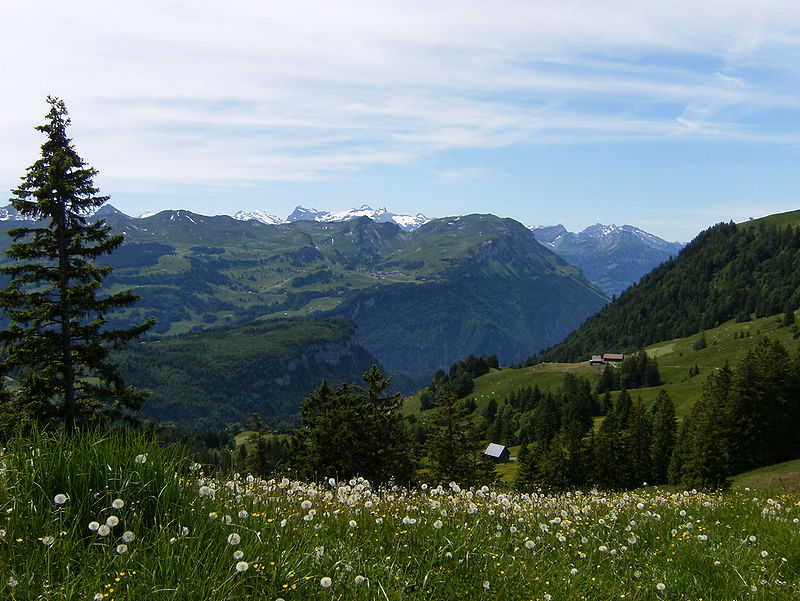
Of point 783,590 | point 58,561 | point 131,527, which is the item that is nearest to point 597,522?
point 783,590

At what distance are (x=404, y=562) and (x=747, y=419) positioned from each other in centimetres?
7869

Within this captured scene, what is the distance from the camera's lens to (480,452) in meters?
65.9

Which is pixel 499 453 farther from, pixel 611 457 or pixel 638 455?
pixel 611 457

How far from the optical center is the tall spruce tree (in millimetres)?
25859

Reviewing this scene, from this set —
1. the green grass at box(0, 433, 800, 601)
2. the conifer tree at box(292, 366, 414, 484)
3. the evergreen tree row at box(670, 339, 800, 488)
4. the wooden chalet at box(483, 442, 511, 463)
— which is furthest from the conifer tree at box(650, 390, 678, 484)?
the green grass at box(0, 433, 800, 601)

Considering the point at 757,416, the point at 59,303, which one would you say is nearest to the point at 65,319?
the point at 59,303

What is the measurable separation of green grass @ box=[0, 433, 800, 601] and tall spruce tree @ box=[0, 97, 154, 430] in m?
22.8

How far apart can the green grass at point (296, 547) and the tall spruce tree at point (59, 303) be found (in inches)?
897

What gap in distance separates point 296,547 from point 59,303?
2637 centimetres

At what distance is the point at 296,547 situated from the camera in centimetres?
543

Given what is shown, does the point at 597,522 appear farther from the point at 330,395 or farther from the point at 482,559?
the point at 330,395

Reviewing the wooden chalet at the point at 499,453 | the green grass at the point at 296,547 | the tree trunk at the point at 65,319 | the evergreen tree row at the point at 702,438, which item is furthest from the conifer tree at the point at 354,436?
the wooden chalet at the point at 499,453

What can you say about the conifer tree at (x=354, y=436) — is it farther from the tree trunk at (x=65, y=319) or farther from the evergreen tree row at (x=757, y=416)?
the evergreen tree row at (x=757, y=416)

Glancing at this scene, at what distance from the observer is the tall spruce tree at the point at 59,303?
84.8ft
